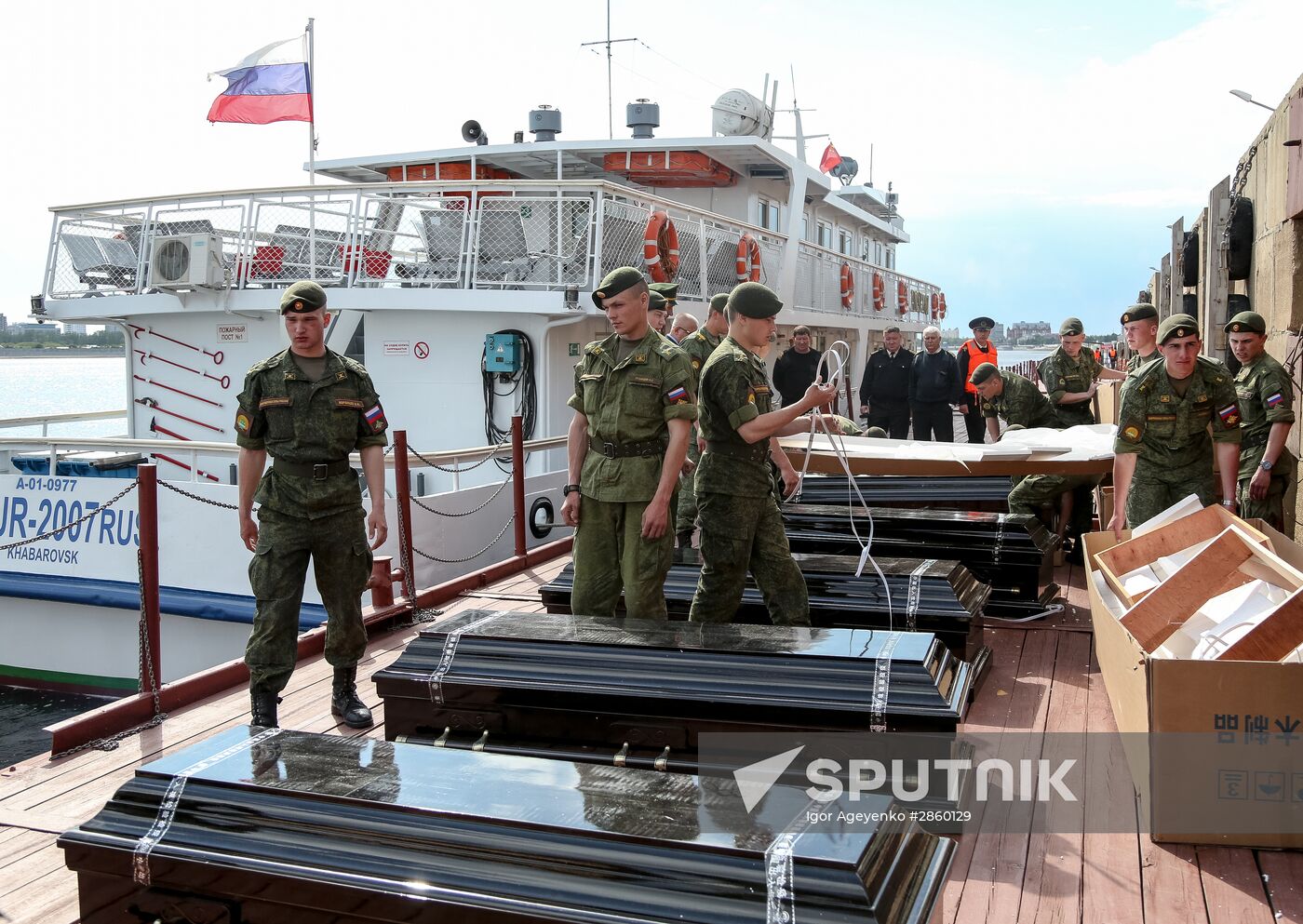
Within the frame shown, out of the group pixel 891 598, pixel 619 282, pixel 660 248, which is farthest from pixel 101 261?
pixel 891 598

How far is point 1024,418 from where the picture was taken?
8.02 meters

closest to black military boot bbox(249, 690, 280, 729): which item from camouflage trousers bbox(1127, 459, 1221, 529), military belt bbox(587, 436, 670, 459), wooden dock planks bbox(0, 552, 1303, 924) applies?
wooden dock planks bbox(0, 552, 1303, 924)

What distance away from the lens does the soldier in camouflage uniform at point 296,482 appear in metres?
4.05

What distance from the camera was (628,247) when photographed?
427 inches

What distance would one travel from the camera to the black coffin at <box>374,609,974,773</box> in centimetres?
332

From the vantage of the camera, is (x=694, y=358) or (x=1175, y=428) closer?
(x=1175, y=428)

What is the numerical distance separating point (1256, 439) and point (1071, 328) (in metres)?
2.69

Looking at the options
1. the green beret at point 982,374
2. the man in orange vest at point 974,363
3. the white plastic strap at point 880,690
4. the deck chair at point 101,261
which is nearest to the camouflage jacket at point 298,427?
the white plastic strap at point 880,690

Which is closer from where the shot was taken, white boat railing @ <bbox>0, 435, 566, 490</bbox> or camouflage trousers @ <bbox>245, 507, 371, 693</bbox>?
camouflage trousers @ <bbox>245, 507, 371, 693</bbox>

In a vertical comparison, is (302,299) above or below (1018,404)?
above

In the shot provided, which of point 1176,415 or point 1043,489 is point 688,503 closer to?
point 1043,489

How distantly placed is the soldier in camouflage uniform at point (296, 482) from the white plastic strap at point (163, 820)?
1270 millimetres

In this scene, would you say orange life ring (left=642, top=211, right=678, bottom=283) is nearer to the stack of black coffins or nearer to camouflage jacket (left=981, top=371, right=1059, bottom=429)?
camouflage jacket (left=981, top=371, right=1059, bottom=429)

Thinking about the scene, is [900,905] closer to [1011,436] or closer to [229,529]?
[1011,436]
